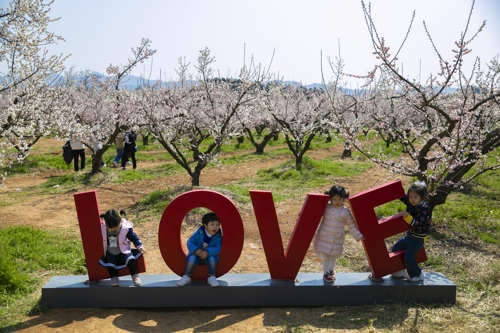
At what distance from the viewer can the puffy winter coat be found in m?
5.14

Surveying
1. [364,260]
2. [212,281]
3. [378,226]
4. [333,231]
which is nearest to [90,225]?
[212,281]

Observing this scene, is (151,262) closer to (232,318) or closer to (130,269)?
(130,269)

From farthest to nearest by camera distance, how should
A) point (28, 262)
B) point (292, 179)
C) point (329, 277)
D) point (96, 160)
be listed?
point (96, 160) → point (292, 179) → point (28, 262) → point (329, 277)

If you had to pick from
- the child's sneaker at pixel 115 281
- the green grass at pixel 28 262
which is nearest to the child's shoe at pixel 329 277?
the child's sneaker at pixel 115 281

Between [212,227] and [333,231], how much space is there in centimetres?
131

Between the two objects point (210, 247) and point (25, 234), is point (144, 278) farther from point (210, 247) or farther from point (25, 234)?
point (25, 234)

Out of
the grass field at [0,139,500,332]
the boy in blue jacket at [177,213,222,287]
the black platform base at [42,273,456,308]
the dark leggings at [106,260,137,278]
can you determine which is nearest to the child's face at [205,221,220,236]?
the boy in blue jacket at [177,213,222,287]

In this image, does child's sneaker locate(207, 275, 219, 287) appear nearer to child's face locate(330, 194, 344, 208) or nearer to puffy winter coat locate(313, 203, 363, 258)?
puffy winter coat locate(313, 203, 363, 258)

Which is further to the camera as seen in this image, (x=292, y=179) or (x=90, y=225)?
(x=292, y=179)

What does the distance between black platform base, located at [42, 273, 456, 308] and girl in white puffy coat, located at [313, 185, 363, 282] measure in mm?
273

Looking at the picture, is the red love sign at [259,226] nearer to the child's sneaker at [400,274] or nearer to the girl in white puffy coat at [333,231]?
the girl in white puffy coat at [333,231]

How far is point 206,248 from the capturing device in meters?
5.12

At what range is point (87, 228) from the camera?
507 centimetres

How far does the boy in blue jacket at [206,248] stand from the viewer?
200 inches
